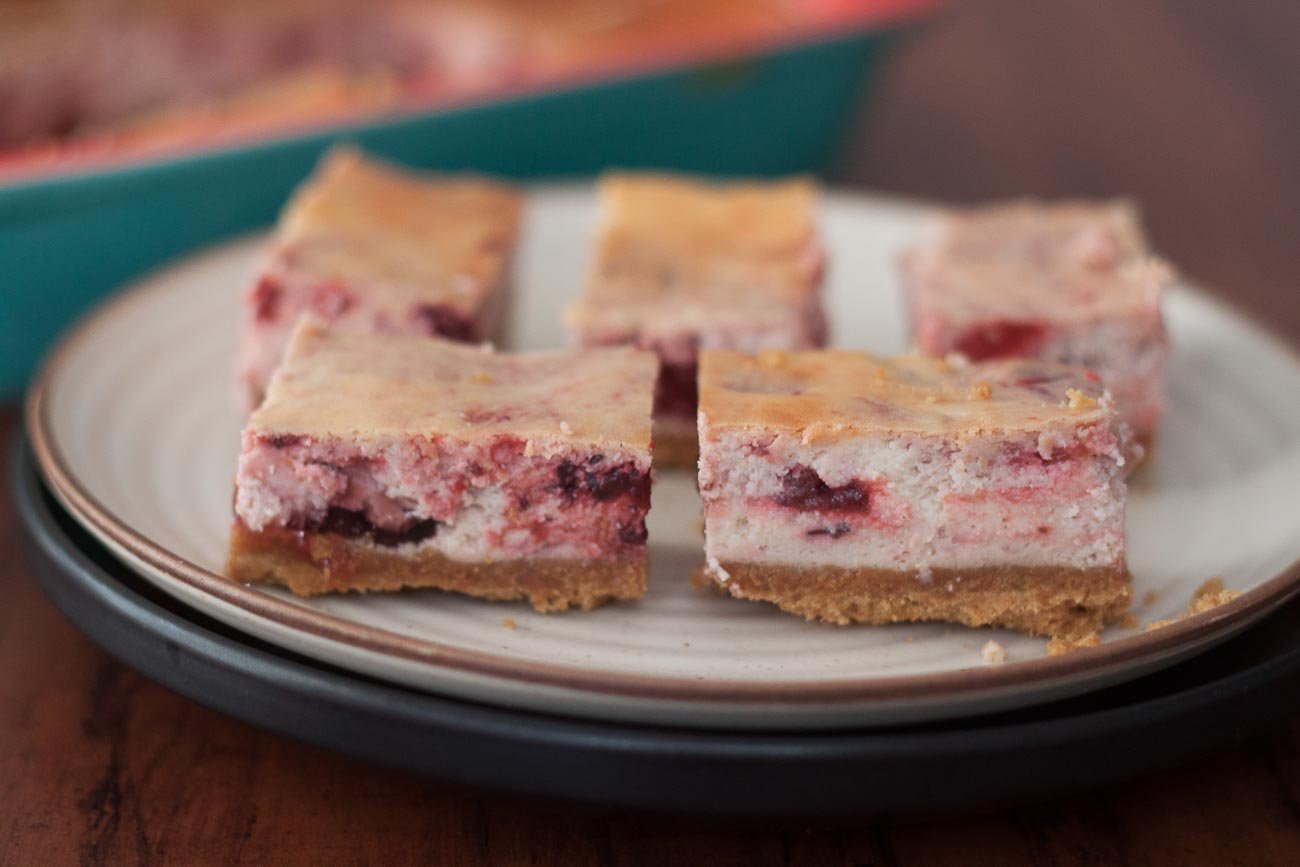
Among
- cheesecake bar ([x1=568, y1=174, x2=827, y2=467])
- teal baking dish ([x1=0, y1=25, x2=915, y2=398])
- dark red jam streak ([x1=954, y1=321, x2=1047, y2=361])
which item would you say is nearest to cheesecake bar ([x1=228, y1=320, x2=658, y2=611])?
cheesecake bar ([x1=568, y1=174, x2=827, y2=467])

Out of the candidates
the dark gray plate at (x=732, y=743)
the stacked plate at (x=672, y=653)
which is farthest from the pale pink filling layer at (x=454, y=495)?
the dark gray plate at (x=732, y=743)

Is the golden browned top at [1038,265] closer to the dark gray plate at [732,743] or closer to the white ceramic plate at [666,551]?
the white ceramic plate at [666,551]

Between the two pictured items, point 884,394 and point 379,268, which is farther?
point 379,268

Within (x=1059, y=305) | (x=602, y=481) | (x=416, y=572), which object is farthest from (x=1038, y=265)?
(x=416, y=572)

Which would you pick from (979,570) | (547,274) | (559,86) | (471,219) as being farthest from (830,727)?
(559,86)

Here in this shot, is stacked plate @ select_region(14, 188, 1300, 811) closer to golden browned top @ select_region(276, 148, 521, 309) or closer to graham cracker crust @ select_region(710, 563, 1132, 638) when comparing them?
graham cracker crust @ select_region(710, 563, 1132, 638)

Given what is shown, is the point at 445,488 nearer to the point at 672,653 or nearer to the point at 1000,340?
the point at 672,653
